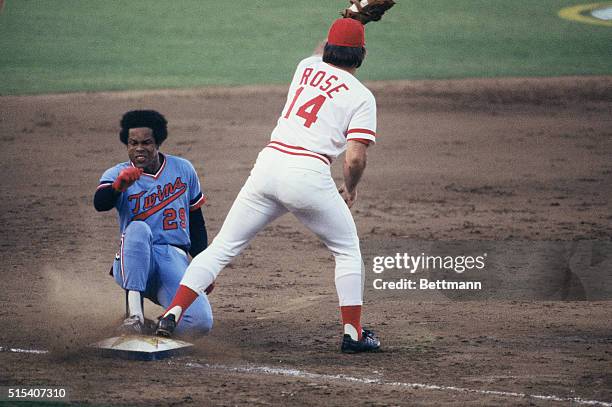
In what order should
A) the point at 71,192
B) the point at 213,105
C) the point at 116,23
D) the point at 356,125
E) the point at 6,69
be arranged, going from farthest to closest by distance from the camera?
1. the point at 116,23
2. the point at 6,69
3. the point at 213,105
4. the point at 71,192
5. the point at 356,125

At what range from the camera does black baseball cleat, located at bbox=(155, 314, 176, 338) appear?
5.14m

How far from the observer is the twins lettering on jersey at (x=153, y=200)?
5527 millimetres

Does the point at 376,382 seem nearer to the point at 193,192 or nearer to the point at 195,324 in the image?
the point at 195,324

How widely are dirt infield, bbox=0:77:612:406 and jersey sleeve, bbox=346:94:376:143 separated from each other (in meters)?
1.10

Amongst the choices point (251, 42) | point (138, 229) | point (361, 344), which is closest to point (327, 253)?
point (361, 344)

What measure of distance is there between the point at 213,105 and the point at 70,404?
961cm

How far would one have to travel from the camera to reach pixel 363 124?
510 cm

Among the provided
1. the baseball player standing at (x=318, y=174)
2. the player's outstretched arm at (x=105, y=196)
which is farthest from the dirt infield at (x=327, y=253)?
the player's outstretched arm at (x=105, y=196)

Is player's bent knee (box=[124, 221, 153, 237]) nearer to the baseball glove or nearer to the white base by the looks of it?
the white base

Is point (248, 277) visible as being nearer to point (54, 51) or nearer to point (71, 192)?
point (71, 192)

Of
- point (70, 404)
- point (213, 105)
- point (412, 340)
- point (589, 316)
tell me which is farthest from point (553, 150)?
point (70, 404)

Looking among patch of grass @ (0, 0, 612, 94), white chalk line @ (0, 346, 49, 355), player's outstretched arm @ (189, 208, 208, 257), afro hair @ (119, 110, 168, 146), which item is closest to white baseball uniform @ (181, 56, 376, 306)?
player's outstretched arm @ (189, 208, 208, 257)

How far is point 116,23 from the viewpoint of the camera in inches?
709

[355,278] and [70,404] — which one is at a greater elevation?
[355,278]
